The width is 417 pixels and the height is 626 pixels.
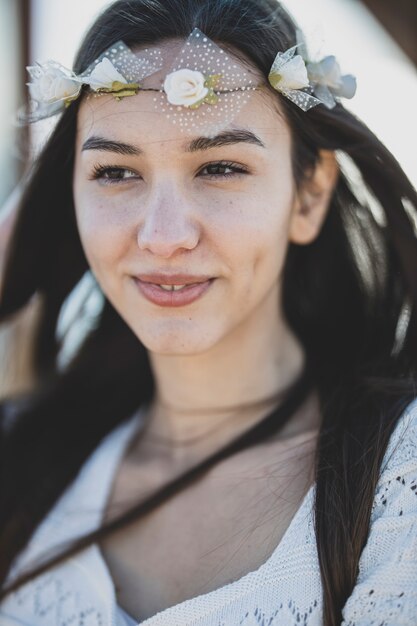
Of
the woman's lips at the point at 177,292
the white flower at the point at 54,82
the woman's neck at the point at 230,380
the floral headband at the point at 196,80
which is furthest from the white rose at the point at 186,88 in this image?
the woman's neck at the point at 230,380

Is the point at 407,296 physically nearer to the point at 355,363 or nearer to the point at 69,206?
the point at 355,363

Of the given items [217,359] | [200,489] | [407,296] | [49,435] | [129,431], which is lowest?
[49,435]

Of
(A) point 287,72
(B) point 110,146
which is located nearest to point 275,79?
(A) point 287,72

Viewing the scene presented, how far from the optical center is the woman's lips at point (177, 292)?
182cm

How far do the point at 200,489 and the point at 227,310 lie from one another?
0.46 meters

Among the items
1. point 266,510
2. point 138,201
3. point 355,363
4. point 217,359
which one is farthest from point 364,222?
point 266,510

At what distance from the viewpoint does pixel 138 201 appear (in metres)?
1.81

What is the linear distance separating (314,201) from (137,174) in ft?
1.56

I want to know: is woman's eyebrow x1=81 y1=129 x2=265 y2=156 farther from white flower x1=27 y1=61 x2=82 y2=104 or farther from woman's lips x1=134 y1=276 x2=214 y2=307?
woman's lips x1=134 y1=276 x2=214 y2=307

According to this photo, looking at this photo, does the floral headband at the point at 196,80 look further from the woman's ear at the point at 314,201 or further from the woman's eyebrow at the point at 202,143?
the woman's ear at the point at 314,201

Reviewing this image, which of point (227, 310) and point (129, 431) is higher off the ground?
point (227, 310)

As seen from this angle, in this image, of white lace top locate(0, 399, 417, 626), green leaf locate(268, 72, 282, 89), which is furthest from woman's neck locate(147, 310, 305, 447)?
green leaf locate(268, 72, 282, 89)

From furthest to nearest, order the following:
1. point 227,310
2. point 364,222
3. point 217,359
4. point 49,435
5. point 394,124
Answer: point 394,124
point 49,435
point 364,222
point 217,359
point 227,310

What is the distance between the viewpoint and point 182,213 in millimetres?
1732
